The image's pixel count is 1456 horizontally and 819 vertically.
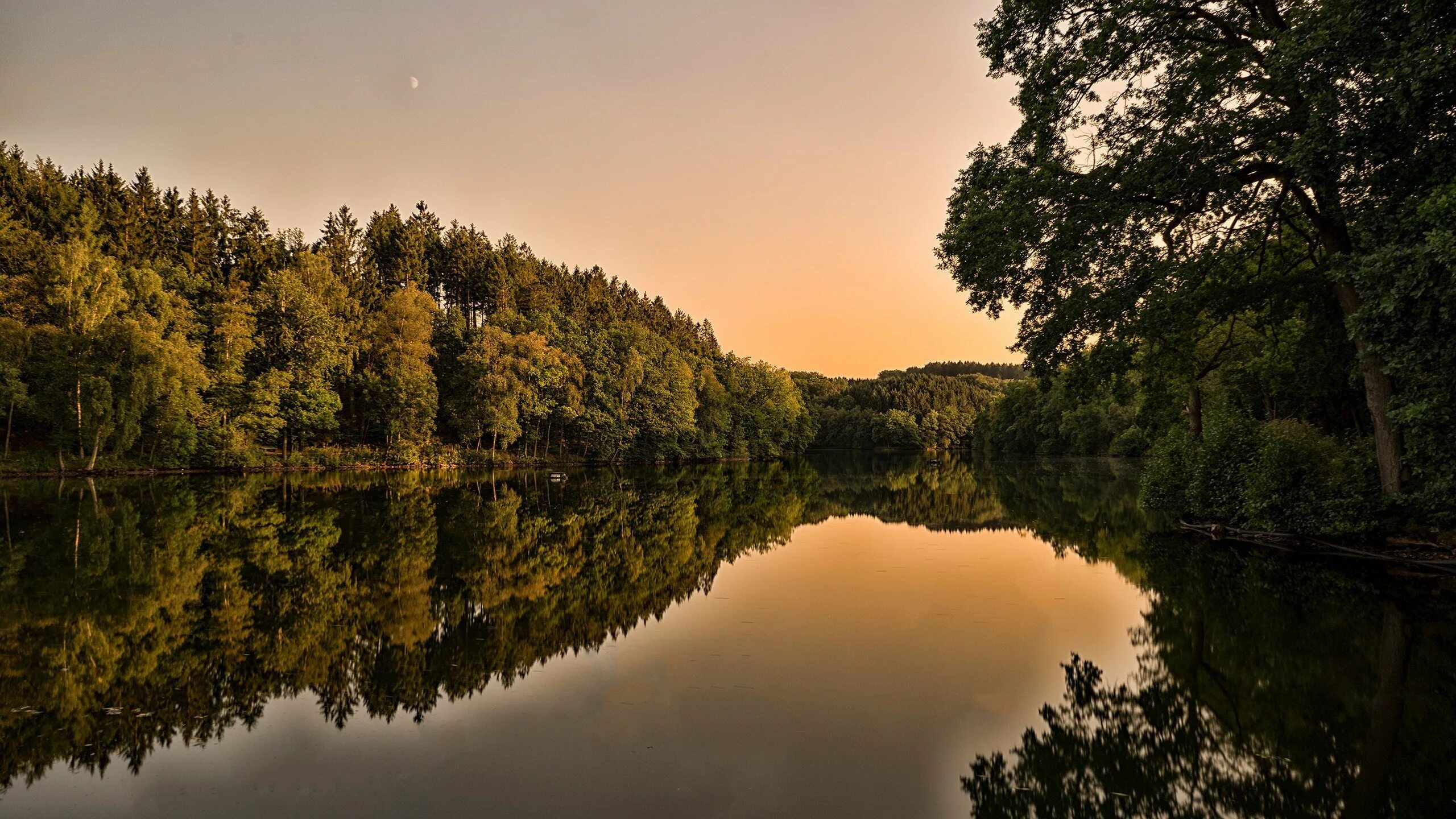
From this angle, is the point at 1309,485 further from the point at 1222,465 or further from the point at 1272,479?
Answer: the point at 1222,465

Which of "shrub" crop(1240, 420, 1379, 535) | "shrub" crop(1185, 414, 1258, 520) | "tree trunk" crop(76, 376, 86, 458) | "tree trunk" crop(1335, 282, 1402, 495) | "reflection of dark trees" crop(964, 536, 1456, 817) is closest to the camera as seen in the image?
"reflection of dark trees" crop(964, 536, 1456, 817)

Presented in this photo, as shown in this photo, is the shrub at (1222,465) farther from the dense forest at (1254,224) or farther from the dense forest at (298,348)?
the dense forest at (298,348)

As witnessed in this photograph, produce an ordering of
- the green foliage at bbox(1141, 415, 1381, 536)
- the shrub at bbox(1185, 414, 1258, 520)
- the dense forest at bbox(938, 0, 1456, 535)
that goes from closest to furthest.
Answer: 1. the dense forest at bbox(938, 0, 1456, 535)
2. the green foliage at bbox(1141, 415, 1381, 536)
3. the shrub at bbox(1185, 414, 1258, 520)

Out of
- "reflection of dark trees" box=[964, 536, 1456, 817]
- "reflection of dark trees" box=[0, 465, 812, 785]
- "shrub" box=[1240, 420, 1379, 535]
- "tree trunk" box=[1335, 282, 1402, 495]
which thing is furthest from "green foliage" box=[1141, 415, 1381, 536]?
"reflection of dark trees" box=[0, 465, 812, 785]

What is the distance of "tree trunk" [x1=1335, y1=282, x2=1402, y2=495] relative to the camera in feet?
47.0

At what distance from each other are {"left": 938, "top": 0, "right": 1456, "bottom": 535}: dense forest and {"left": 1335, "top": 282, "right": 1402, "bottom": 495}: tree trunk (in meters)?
0.06

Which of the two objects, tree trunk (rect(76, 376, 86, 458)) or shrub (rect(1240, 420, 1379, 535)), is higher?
tree trunk (rect(76, 376, 86, 458))

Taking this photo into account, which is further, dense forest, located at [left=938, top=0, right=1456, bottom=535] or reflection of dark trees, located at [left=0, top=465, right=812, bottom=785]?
dense forest, located at [left=938, top=0, right=1456, bottom=535]

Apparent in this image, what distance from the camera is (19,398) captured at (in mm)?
36000

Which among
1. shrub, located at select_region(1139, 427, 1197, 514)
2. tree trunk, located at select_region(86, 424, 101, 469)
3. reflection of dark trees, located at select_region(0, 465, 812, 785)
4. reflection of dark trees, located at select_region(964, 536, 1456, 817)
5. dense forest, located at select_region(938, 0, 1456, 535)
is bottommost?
reflection of dark trees, located at select_region(964, 536, 1456, 817)

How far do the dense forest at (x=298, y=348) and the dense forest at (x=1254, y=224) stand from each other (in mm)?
47646

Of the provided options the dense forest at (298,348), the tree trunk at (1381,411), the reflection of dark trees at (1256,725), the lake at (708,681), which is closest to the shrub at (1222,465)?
the lake at (708,681)

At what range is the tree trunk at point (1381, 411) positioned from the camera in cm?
1434

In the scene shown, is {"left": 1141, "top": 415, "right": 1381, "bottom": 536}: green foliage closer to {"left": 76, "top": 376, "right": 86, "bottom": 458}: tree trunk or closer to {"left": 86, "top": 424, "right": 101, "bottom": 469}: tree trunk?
{"left": 86, "top": 424, "right": 101, "bottom": 469}: tree trunk
